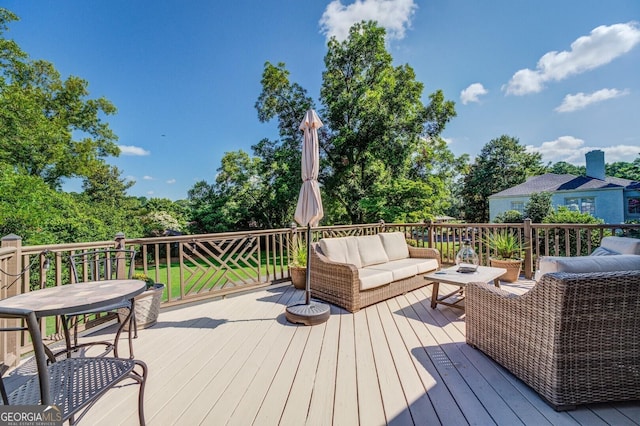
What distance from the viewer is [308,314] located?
10.7 ft

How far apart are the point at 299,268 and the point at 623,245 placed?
160 inches

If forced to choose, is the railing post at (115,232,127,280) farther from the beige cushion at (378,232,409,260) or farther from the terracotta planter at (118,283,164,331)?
the beige cushion at (378,232,409,260)

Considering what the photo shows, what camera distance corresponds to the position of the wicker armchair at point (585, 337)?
5.36ft

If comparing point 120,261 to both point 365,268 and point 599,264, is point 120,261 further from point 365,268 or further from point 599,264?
point 599,264

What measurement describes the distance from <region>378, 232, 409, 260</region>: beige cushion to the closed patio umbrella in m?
1.77

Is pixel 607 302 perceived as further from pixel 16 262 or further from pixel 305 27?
pixel 305 27

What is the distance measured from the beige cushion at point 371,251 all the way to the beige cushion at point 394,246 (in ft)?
0.35

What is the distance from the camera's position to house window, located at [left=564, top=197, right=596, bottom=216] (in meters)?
15.0

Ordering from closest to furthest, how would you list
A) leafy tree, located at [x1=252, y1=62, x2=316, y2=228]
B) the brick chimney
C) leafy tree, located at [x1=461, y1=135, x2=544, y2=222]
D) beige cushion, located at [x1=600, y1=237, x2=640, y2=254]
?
beige cushion, located at [x1=600, y1=237, x2=640, y2=254], leafy tree, located at [x1=252, y1=62, x2=316, y2=228], the brick chimney, leafy tree, located at [x1=461, y1=135, x2=544, y2=222]

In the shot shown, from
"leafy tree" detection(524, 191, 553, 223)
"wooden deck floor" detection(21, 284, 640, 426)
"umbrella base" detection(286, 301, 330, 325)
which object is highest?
"leafy tree" detection(524, 191, 553, 223)

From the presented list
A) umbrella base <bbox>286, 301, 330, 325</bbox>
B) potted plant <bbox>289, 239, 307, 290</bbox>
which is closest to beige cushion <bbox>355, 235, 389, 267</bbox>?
potted plant <bbox>289, 239, 307, 290</bbox>

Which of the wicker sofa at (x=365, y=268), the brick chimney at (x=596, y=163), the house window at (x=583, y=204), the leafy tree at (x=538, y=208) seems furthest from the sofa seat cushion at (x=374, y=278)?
the brick chimney at (x=596, y=163)

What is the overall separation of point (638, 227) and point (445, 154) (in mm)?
10208

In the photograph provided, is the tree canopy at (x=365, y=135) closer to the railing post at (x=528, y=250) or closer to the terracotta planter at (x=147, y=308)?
the railing post at (x=528, y=250)
